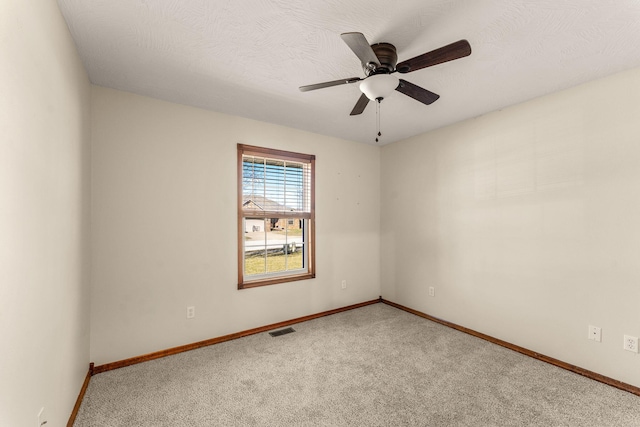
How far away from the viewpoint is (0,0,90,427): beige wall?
1.06 m

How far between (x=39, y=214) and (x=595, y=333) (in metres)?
3.91

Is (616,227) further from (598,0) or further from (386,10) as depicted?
(386,10)

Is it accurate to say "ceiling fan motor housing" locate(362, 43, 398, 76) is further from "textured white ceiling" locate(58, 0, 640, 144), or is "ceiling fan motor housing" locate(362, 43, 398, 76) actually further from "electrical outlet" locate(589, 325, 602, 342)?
"electrical outlet" locate(589, 325, 602, 342)

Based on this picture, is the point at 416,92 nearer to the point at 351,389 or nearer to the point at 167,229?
the point at 351,389

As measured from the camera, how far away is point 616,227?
227cm

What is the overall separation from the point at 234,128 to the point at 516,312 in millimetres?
3566

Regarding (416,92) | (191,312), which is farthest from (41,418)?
(416,92)

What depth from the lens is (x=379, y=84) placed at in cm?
183

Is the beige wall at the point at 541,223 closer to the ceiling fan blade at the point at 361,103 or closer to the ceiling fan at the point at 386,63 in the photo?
the ceiling fan at the point at 386,63

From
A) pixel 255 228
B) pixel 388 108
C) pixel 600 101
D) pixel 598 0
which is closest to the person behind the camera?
pixel 598 0

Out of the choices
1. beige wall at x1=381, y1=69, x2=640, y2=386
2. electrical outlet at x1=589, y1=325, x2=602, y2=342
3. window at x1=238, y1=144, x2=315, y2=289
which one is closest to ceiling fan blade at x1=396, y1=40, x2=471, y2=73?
beige wall at x1=381, y1=69, x2=640, y2=386

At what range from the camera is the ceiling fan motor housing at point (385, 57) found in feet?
6.03

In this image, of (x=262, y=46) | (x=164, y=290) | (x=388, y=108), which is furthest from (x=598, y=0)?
(x=164, y=290)

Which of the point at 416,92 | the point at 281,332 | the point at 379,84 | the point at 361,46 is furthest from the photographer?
the point at 281,332
